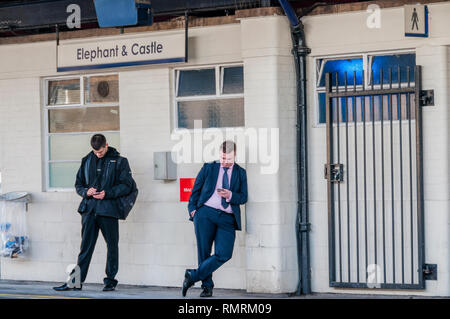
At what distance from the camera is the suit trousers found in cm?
1152

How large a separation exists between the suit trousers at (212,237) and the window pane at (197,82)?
6.99 ft

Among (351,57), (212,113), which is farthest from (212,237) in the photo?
(351,57)

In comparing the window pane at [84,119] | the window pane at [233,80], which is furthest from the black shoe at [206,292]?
the window pane at [84,119]

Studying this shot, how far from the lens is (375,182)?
39.4 ft

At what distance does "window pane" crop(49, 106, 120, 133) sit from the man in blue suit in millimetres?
2528

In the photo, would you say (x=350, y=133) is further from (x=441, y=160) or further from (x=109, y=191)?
(x=109, y=191)

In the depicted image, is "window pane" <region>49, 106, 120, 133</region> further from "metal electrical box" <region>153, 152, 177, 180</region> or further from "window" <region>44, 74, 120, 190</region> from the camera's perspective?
"metal electrical box" <region>153, 152, 177, 180</region>

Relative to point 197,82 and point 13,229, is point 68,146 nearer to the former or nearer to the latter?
point 13,229

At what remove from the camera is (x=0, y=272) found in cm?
1438

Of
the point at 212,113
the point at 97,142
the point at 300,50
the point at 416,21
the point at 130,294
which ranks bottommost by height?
the point at 130,294

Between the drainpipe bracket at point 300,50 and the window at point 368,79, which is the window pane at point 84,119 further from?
the window at point 368,79

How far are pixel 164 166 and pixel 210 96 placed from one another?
112cm

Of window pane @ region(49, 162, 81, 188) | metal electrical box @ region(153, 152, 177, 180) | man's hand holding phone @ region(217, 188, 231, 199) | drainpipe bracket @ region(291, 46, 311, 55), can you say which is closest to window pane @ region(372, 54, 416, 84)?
drainpipe bracket @ region(291, 46, 311, 55)

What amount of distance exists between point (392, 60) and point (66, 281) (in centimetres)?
530
